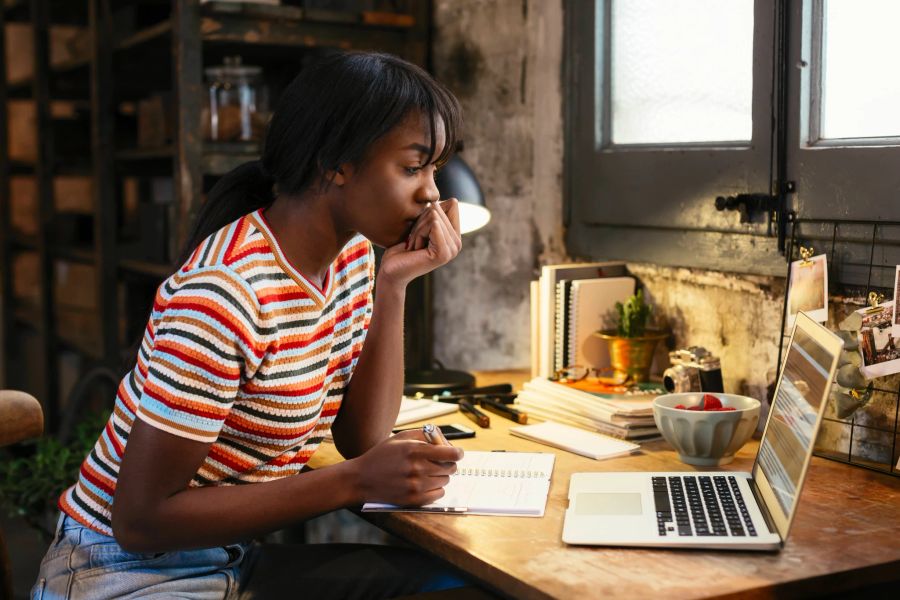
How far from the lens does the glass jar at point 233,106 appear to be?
112 inches

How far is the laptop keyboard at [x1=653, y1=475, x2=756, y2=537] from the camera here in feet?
4.35

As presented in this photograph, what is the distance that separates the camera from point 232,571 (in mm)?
1572

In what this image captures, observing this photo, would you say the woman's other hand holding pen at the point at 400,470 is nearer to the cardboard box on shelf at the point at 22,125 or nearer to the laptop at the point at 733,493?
the laptop at the point at 733,493

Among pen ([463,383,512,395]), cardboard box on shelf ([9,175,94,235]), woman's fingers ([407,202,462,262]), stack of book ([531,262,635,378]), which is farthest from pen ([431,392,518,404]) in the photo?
cardboard box on shelf ([9,175,94,235])

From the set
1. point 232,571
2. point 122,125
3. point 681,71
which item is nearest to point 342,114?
point 232,571

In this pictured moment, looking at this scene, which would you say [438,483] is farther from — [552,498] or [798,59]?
[798,59]

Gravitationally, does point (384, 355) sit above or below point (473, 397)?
above

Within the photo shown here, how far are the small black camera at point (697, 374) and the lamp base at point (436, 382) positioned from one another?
1.61 feet

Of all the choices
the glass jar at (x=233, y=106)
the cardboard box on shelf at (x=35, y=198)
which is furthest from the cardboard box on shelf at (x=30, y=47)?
the glass jar at (x=233, y=106)

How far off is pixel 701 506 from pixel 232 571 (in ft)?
2.34

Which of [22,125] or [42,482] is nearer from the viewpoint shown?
[42,482]

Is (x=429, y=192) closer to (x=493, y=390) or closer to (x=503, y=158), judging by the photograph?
(x=493, y=390)

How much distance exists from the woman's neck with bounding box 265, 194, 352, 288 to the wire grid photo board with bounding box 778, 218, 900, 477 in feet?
2.87

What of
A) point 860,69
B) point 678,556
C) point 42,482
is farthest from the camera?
point 42,482
